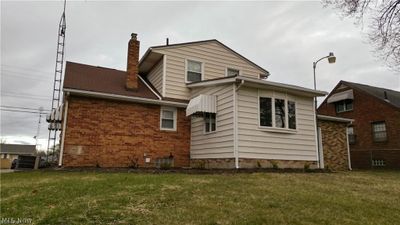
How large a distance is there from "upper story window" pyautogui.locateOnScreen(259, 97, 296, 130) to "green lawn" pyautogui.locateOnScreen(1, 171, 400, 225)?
4181mm

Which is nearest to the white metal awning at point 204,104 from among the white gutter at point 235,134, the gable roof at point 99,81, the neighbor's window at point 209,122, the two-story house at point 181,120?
the two-story house at point 181,120

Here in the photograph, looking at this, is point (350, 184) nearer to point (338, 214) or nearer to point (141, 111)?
point (338, 214)

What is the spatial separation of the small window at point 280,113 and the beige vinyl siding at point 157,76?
18.4 ft

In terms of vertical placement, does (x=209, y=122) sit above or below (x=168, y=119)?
below

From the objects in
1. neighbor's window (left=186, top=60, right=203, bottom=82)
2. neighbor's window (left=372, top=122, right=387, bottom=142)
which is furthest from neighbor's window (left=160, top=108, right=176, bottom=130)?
neighbor's window (left=372, top=122, right=387, bottom=142)

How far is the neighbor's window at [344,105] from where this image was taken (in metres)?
28.3

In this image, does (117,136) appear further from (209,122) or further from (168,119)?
(209,122)

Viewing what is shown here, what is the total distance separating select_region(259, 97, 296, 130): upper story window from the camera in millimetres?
12711

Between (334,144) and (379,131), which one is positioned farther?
(379,131)

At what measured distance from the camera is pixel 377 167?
24.6 m

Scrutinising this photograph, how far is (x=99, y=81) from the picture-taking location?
15086mm

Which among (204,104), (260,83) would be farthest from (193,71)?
(260,83)

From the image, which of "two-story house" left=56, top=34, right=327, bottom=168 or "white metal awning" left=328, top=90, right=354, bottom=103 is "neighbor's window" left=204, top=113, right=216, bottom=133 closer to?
"two-story house" left=56, top=34, right=327, bottom=168

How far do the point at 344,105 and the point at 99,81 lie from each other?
73.3 feet
